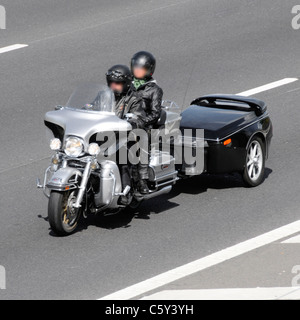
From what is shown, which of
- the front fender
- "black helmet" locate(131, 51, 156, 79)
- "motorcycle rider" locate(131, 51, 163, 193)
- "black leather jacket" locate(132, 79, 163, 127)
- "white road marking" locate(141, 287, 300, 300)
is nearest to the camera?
"white road marking" locate(141, 287, 300, 300)

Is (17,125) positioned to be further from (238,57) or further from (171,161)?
(238,57)

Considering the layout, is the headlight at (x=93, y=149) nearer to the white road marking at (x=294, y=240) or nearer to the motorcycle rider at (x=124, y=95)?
the motorcycle rider at (x=124, y=95)

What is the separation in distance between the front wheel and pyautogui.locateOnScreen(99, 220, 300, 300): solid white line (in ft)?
4.88

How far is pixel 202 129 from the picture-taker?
11797 millimetres

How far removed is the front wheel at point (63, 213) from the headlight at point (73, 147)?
44 cm

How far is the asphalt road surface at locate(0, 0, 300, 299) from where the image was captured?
31.4ft

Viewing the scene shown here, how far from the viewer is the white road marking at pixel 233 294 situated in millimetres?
8531

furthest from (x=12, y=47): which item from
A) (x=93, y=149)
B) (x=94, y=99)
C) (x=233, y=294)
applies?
(x=233, y=294)

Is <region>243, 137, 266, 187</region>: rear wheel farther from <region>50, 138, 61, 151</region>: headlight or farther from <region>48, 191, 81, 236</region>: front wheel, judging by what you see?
<region>50, 138, 61, 151</region>: headlight

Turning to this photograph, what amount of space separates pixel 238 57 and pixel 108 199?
→ 7.66 metres

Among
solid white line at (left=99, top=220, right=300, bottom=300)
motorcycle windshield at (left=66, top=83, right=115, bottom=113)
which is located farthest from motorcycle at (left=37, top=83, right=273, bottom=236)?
solid white line at (left=99, top=220, right=300, bottom=300)

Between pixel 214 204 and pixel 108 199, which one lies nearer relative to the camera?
pixel 108 199

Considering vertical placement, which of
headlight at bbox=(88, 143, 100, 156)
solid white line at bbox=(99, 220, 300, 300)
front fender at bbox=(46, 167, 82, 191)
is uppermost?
headlight at bbox=(88, 143, 100, 156)

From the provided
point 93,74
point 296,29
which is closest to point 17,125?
point 93,74
